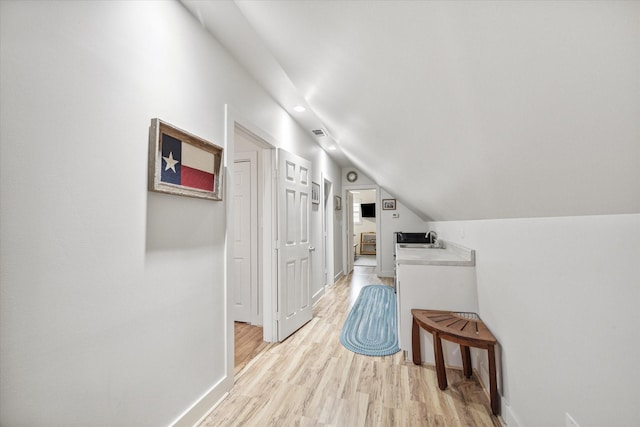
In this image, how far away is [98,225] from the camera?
40.7 inches

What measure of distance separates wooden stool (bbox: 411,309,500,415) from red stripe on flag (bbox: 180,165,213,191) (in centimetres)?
173

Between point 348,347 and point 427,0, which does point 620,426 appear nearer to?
point 427,0

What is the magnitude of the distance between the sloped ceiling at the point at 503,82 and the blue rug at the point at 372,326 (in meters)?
1.72

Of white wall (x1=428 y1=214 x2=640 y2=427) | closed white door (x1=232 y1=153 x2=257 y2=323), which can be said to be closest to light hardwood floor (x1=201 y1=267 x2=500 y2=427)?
white wall (x1=428 y1=214 x2=640 y2=427)

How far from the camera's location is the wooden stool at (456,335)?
1.52m

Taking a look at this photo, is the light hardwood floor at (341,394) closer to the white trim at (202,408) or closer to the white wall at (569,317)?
the white trim at (202,408)

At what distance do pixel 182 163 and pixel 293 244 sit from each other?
1.57 m

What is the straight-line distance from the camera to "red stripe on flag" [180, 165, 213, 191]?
1.42 meters

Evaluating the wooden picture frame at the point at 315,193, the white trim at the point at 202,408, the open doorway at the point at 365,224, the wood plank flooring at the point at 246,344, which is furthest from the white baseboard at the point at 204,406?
the open doorway at the point at 365,224

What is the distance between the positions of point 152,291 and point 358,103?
1354mm

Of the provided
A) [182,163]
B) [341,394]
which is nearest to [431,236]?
[341,394]

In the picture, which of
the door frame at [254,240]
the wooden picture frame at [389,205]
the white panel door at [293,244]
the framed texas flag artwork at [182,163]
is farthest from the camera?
the wooden picture frame at [389,205]

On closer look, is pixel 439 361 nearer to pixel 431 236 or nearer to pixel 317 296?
pixel 317 296

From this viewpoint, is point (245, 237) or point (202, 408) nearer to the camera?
point (202, 408)
